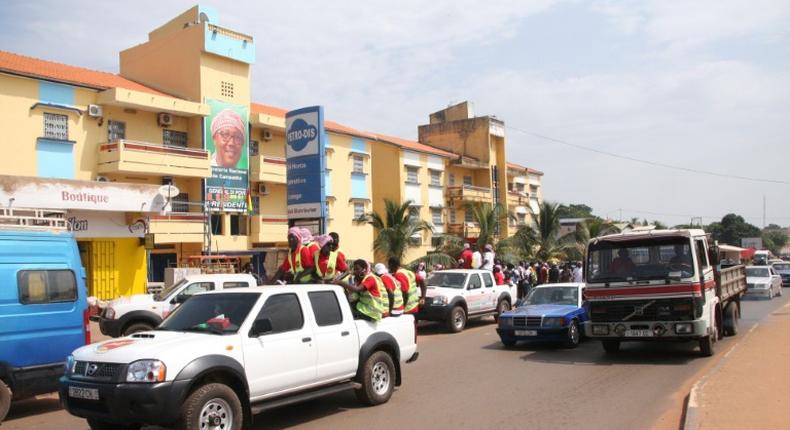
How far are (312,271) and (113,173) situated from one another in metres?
19.2

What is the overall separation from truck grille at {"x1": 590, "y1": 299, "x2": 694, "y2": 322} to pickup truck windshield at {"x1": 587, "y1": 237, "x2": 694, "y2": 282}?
44cm

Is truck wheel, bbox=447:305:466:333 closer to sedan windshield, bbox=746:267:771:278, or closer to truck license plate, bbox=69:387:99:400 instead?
truck license plate, bbox=69:387:99:400

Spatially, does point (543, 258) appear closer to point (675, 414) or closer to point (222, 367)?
point (675, 414)

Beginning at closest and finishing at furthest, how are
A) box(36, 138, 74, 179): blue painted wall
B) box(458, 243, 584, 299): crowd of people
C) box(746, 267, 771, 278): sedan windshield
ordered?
box(458, 243, 584, 299): crowd of people
box(36, 138, 74, 179): blue painted wall
box(746, 267, 771, 278): sedan windshield

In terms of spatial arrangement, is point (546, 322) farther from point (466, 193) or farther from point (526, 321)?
point (466, 193)

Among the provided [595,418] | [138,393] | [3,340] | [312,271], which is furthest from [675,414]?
[3,340]

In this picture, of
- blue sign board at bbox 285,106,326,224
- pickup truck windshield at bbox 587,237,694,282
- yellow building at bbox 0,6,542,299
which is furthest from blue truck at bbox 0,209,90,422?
blue sign board at bbox 285,106,326,224

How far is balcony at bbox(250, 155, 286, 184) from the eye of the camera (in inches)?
1239

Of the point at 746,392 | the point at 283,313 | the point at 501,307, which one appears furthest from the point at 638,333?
the point at 501,307

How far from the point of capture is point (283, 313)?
738 centimetres

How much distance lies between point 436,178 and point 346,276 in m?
36.4

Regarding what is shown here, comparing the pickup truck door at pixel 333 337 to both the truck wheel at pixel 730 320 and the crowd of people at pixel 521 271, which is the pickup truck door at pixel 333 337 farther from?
the crowd of people at pixel 521 271

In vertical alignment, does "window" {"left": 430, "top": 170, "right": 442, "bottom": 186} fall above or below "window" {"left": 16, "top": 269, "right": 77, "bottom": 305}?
above

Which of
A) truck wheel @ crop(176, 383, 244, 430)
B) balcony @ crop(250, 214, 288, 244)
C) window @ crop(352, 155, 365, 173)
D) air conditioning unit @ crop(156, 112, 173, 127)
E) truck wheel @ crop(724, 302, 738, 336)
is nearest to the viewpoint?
truck wheel @ crop(176, 383, 244, 430)
